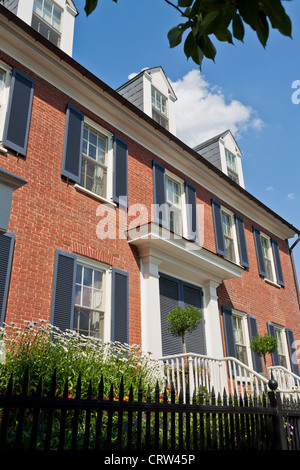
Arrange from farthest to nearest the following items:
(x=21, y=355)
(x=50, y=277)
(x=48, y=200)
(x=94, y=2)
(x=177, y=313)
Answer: (x=177, y=313)
(x=48, y=200)
(x=50, y=277)
(x=21, y=355)
(x=94, y=2)

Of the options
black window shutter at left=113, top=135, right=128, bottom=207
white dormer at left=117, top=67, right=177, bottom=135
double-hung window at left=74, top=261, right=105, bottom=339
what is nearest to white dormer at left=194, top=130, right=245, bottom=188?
white dormer at left=117, top=67, right=177, bottom=135

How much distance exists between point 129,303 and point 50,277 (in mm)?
2050

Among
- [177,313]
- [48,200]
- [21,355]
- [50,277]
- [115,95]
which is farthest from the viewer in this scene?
[115,95]

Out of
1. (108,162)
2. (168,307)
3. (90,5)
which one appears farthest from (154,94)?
(90,5)

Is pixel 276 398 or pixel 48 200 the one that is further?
pixel 48 200

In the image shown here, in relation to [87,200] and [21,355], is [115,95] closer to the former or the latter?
[87,200]

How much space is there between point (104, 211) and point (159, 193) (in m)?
2.21

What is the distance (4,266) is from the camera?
21.4 ft

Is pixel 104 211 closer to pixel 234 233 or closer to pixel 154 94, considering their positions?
pixel 154 94

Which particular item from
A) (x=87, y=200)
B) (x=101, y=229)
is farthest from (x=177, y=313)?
(x=87, y=200)

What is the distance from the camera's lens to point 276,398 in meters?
4.65

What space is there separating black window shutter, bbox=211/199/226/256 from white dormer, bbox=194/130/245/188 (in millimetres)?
3114

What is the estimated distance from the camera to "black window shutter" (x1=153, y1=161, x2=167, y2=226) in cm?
1041

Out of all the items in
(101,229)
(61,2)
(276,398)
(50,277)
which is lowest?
(276,398)
